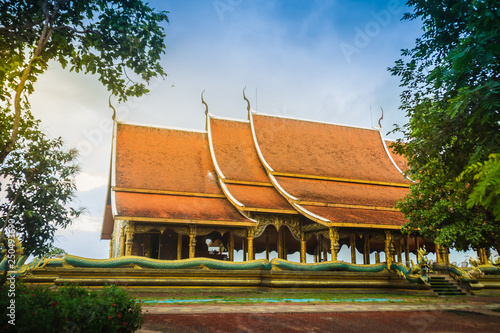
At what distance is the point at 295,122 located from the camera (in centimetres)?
2038

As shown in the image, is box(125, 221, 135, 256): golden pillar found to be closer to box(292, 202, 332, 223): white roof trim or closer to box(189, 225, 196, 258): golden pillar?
box(189, 225, 196, 258): golden pillar

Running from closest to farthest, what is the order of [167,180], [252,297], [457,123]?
1. [457,123]
2. [252,297]
3. [167,180]

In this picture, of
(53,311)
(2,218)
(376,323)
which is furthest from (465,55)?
(2,218)

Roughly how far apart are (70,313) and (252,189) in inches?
485

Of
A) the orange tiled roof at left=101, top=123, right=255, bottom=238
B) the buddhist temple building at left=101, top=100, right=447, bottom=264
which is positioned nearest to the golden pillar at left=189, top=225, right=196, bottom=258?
the buddhist temple building at left=101, top=100, right=447, bottom=264

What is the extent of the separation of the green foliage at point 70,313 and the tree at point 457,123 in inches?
160

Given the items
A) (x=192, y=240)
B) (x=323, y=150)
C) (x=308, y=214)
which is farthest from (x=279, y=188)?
(x=323, y=150)

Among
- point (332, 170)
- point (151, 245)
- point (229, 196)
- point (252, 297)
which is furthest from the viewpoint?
point (332, 170)

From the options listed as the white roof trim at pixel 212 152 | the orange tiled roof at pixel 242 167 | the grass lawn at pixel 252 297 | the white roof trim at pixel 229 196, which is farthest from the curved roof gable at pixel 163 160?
the grass lawn at pixel 252 297

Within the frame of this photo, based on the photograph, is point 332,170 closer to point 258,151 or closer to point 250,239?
point 258,151

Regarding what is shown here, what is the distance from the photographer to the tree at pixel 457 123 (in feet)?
17.0

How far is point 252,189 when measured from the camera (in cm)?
1641

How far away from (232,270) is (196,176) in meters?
5.96

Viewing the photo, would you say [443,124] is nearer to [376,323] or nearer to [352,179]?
[376,323]
